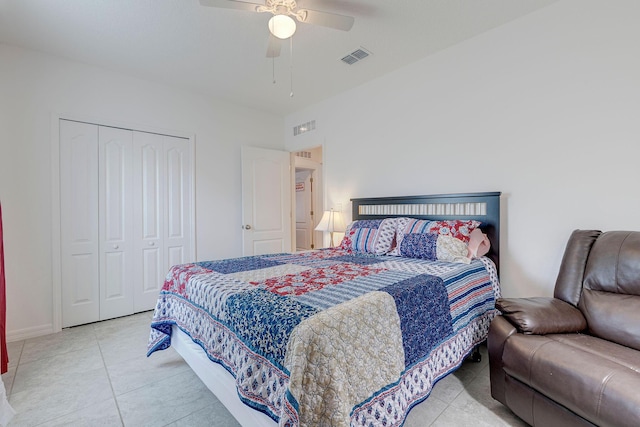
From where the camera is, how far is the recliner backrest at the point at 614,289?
4.91 feet

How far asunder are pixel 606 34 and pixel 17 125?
509 centimetres

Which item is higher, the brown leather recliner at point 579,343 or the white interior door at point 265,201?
the white interior door at point 265,201

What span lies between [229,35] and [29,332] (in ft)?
11.4

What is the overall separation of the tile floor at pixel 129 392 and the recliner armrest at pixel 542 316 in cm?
55

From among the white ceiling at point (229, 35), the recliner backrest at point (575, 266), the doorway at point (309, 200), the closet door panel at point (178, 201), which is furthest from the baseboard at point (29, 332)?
the doorway at point (309, 200)

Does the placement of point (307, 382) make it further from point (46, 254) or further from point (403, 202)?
point (46, 254)

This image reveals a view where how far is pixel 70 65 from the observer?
2998 millimetres

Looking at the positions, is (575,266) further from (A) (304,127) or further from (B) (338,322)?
(A) (304,127)

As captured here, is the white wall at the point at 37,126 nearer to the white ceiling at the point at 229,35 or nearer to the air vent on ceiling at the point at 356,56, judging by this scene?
the white ceiling at the point at 229,35

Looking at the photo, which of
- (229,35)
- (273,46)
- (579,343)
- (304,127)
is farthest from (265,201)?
(579,343)

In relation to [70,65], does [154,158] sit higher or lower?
lower

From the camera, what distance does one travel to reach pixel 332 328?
1130 mm

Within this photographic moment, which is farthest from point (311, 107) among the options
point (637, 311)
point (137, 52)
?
point (637, 311)

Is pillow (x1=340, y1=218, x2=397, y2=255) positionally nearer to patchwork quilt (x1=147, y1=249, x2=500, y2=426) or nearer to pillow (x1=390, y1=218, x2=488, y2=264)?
pillow (x1=390, y1=218, x2=488, y2=264)
